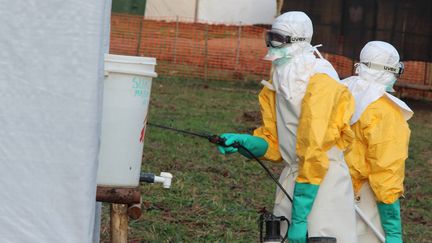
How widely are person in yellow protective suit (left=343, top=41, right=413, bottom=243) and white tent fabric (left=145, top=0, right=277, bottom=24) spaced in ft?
70.4

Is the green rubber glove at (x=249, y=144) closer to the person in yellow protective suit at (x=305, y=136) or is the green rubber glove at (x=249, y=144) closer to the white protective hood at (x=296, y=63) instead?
the person in yellow protective suit at (x=305, y=136)

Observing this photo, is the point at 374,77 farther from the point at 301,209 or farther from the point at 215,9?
the point at 215,9

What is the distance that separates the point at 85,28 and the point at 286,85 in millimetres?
1410

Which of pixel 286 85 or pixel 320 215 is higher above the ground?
pixel 286 85

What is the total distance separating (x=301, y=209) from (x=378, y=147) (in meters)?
0.79

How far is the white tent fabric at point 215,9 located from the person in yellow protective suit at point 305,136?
72.5ft

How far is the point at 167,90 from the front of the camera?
15.7 metres

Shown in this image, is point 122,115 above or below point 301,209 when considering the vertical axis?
above

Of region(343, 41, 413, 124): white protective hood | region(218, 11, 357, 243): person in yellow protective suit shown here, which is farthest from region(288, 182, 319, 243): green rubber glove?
region(343, 41, 413, 124): white protective hood

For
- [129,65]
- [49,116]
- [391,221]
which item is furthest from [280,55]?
[49,116]

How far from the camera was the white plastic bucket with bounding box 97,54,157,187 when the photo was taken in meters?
4.11

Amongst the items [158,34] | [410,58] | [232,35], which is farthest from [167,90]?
[232,35]

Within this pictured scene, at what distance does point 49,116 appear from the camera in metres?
3.51

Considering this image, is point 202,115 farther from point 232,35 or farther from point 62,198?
point 232,35
